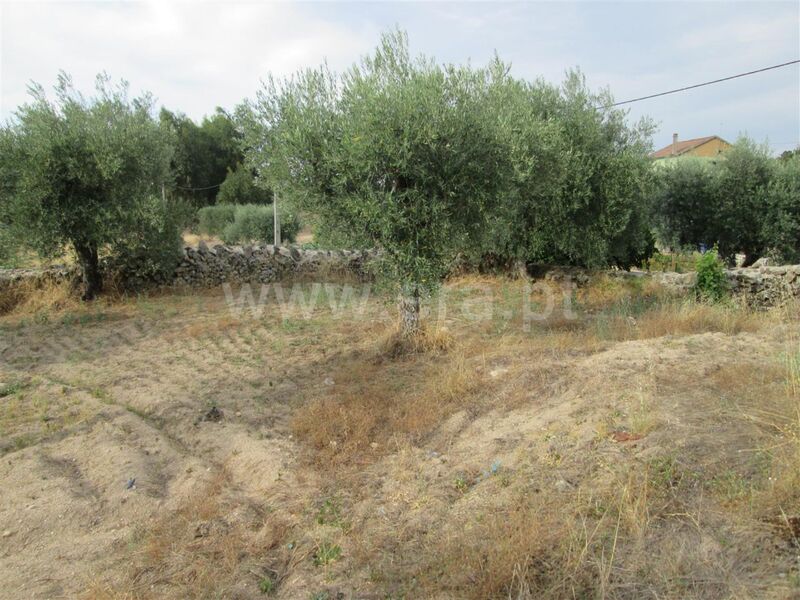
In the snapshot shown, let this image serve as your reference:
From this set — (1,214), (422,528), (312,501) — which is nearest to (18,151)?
(1,214)

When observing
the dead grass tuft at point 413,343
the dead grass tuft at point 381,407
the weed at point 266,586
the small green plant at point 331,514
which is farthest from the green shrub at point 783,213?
the weed at point 266,586

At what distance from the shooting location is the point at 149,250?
12445mm

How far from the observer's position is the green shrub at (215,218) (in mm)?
32281

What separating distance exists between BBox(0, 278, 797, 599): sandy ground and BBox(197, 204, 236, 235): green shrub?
2516 cm

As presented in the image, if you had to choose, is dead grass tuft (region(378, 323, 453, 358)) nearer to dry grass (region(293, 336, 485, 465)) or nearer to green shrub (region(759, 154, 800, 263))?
dry grass (region(293, 336, 485, 465))

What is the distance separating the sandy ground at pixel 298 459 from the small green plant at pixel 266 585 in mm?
15

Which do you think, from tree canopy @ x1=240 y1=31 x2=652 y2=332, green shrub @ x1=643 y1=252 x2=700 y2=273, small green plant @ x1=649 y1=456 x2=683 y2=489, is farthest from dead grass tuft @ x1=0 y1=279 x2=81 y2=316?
green shrub @ x1=643 y1=252 x2=700 y2=273

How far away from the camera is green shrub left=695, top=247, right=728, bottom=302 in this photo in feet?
37.0

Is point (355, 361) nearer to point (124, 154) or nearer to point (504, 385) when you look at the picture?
point (504, 385)

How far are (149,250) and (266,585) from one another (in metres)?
10.7

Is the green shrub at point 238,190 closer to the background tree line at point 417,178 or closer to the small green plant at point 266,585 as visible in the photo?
the background tree line at point 417,178

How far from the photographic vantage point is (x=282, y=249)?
1644 centimetres

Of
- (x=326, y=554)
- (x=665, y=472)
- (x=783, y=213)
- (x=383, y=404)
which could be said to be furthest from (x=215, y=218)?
(x=665, y=472)

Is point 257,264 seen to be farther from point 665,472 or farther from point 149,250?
point 665,472
